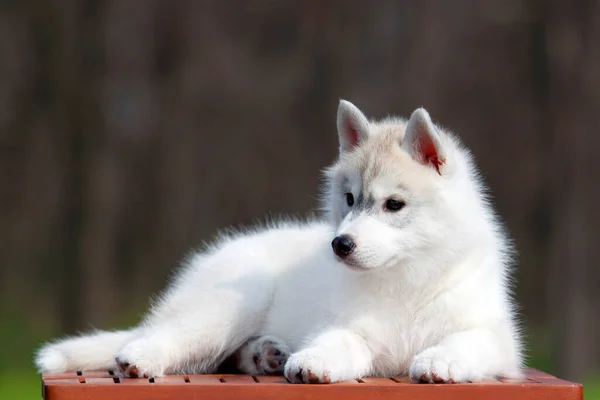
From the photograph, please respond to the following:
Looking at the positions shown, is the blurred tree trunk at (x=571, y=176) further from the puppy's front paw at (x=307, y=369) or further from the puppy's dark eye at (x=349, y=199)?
the puppy's front paw at (x=307, y=369)

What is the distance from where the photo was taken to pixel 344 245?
3070 millimetres

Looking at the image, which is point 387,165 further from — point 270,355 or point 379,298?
point 270,355

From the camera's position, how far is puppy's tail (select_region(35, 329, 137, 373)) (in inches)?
139

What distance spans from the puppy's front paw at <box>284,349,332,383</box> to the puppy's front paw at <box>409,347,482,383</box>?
295mm

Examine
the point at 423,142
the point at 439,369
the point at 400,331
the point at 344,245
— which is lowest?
the point at 439,369

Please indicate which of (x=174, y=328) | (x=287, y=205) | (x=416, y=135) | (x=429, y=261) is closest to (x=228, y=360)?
(x=174, y=328)

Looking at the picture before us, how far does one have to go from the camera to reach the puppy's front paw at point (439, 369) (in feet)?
9.54

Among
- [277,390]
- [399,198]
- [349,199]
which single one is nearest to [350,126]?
[349,199]

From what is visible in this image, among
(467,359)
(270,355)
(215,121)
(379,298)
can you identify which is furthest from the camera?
(215,121)

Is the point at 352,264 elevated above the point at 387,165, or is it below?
below

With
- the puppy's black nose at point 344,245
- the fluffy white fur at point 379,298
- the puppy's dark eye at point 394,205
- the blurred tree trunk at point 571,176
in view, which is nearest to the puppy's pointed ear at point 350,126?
the fluffy white fur at point 379,298

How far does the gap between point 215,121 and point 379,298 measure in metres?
5.91

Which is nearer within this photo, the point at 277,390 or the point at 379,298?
the point at 277,390

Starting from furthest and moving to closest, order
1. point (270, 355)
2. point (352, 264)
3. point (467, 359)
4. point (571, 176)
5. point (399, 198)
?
point (571, 176), point (270, 355), point (399, 198), point (352, 264), point (467, 359)
